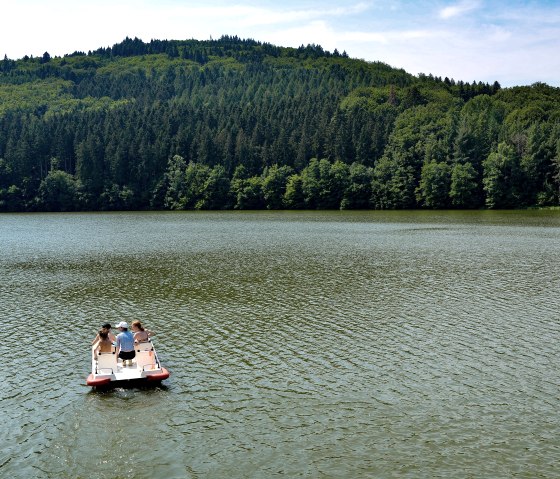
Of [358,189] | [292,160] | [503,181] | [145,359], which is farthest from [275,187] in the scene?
[145,359]

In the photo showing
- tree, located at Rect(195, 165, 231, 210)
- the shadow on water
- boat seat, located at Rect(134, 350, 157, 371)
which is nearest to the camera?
the shadow on water

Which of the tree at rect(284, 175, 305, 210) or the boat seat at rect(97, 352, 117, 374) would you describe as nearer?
the boat seat at rect(97, 352, 117, 374)

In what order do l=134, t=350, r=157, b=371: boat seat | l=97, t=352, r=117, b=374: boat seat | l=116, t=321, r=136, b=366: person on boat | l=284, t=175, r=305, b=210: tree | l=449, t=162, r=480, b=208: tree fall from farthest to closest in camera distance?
l=284, t=175, r=305, b=210: tree, l=449, t=162, r=480, b=208: tree, l=116, t=321, r=136, b=366: person on boat, l=134, t=350, r=157, b=371: boat seat, l=97, t=352, r=117, b=374: boat seat

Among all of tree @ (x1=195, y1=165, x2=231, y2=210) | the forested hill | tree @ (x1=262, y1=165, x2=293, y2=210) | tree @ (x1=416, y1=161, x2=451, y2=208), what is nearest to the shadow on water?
the forested hill

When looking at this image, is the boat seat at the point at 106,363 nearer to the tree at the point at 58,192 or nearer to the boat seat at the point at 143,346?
the boat seat at the point at 143,346

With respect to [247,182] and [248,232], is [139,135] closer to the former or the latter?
[247,182]

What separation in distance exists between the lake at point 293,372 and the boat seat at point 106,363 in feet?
3.04

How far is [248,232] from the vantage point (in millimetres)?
91188

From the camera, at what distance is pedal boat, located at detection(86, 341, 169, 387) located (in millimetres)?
22766

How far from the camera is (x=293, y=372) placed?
24.7 meters

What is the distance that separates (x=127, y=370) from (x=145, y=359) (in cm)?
114

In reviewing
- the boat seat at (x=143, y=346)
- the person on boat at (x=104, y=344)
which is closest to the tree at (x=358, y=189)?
the boat seat at (x=143, y=346)

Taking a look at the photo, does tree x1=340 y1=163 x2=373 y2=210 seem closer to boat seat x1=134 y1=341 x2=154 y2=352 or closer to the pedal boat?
boat seat x1=134 y1=341 x2=154 y2=352

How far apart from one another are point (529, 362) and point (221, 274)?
29345mm
